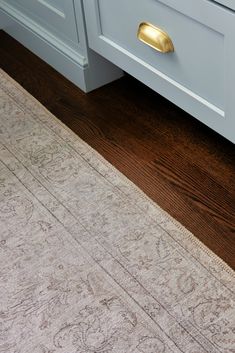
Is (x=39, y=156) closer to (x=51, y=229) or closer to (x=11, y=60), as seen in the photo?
(x=51, y=229)

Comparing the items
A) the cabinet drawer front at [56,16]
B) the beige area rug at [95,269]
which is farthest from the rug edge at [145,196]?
the cabinet drawer front at [56,16]

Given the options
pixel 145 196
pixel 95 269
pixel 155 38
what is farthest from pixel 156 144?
pixel 95 269

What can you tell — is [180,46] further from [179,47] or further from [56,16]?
[56,16]

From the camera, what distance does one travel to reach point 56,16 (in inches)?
73.0

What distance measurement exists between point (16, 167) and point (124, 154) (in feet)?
0.91

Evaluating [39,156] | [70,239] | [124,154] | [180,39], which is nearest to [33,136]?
[39,156]

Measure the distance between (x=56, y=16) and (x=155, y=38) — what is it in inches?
19.2

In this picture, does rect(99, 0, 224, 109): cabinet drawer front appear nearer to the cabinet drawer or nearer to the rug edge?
the cabinet drawer

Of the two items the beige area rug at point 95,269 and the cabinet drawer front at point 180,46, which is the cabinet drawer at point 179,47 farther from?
the beige area rug at point 95,269

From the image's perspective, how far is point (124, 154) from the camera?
5.42 feet

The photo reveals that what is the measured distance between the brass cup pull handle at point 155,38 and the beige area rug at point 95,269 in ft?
1.06

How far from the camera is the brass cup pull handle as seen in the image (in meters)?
1.46

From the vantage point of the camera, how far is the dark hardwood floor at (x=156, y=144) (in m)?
1.47

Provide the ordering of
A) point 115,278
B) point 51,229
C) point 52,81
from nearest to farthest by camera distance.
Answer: point 115,278 → point 51,229 → point 52,81
